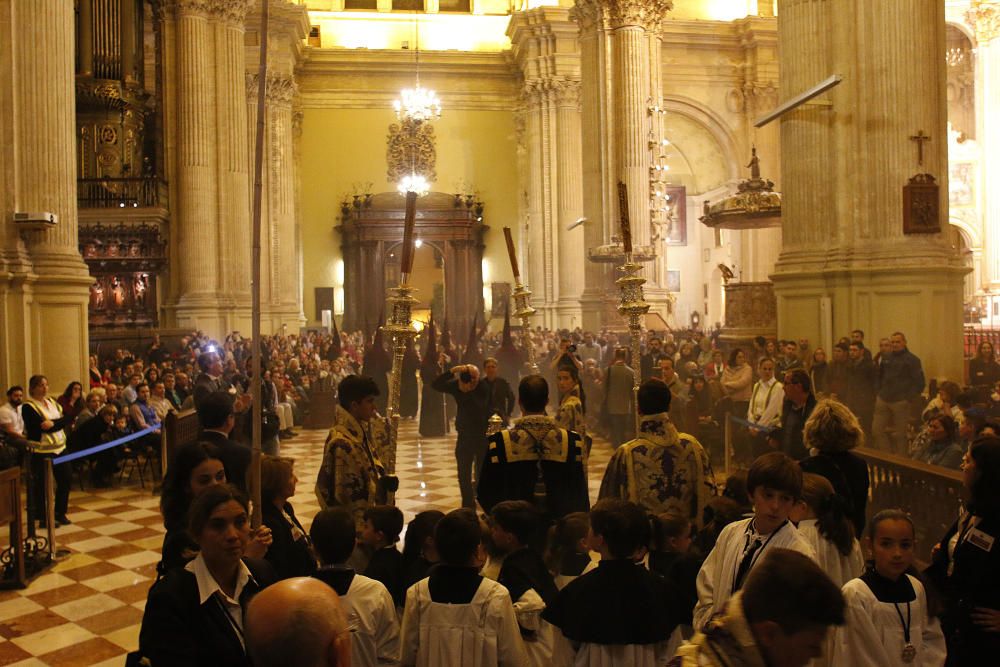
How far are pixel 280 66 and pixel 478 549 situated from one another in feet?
92.1

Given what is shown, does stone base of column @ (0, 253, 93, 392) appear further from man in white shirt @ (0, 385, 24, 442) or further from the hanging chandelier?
the hanging chandelier

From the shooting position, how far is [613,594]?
3.17m

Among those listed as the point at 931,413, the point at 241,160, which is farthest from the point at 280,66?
the point at 931,413

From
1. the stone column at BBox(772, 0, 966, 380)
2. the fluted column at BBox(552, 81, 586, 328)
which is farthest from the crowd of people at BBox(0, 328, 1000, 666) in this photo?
the fluted column at BBox(552, 81, 586, 328)

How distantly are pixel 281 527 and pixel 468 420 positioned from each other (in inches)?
170

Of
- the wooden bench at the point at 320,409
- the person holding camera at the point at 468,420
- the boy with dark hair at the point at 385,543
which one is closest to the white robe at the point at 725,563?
the boy with dark hair at the point at 385,543

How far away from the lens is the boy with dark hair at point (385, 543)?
397 centimetres

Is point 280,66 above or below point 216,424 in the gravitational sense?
above

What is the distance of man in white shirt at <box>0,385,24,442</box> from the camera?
27.2 feet

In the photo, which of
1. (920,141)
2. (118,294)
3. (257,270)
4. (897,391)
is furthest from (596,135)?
(257,270)

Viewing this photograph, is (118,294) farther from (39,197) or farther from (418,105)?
(418,105)

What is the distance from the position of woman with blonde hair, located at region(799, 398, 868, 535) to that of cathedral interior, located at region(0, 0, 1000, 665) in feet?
8.81

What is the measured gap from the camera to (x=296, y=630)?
1819mm

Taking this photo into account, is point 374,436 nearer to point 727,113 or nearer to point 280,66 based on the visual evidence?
point 280,66
